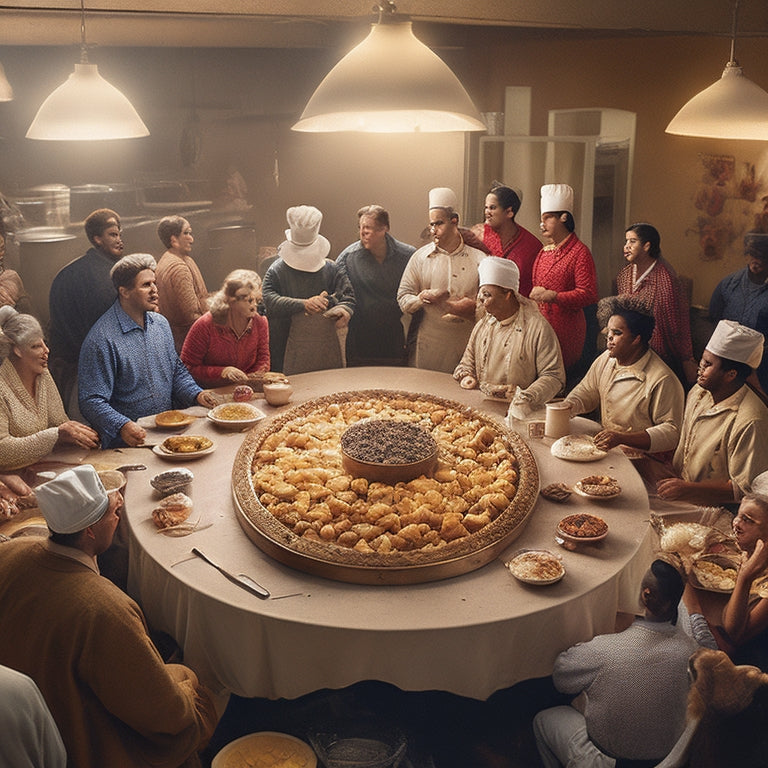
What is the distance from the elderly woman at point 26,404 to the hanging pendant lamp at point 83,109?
3.39ft

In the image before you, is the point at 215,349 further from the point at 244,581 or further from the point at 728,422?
the point at 728,422

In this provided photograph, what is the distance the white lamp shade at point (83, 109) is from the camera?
15.4ft

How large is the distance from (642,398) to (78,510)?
310 centimetres

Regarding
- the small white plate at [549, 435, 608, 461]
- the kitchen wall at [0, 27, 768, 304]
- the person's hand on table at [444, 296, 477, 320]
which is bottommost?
the small white plate at [549, 435, 608, 461]

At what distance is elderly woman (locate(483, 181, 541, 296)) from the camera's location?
20.7 ft

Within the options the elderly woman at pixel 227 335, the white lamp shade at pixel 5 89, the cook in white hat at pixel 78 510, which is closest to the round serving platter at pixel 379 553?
the cook in white hat at pixel 78 510

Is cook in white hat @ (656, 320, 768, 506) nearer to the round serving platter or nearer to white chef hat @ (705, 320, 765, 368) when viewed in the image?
white chef hat @ (705, 320, 765, 368)

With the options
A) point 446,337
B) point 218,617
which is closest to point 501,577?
point 218,617

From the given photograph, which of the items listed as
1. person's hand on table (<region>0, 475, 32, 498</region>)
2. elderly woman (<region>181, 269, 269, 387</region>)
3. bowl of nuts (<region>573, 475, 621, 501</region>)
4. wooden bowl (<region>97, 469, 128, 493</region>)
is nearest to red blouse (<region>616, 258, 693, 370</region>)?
bowl of nuts (<region>573, 475, 621, 501</region>)

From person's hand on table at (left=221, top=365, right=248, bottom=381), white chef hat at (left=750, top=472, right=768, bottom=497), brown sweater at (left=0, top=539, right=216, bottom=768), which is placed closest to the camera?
brown sweater at (left=0, top=539, right=216, bottom=768)

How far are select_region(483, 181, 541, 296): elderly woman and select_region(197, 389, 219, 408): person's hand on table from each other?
7.71 ft

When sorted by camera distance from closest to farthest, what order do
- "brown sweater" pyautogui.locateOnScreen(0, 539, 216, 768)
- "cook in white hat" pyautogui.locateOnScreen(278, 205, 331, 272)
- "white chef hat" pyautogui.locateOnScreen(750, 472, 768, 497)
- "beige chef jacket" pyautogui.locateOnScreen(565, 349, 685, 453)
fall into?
"brown sweater" pyautogui.locateOnScreen(0, 539, 216, 768) < "white chef hat" pyautogui.locateOnScreen(750, 472, 768, 497) < "beige chef jacket" pyautogui.locateOnScreen(565, 349, 685, 453) < "cook in white hat" pyautogui.locateOnScreen(278, 205, 331, 272)

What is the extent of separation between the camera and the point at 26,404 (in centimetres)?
472

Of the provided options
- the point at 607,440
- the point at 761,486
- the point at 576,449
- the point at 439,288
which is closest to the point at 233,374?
the point at 439,288
